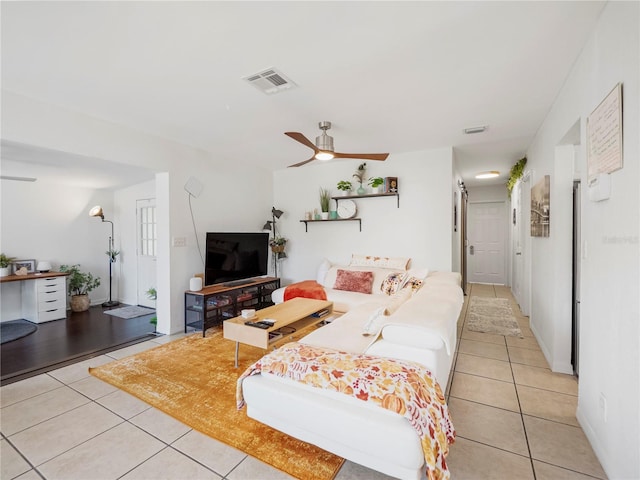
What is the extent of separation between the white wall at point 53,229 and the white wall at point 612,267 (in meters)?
6.89

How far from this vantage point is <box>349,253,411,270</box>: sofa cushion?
4.34 m

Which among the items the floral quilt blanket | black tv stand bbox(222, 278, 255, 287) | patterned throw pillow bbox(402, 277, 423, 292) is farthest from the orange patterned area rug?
patterned throw pillow bbox(402, 277, 423, 292)

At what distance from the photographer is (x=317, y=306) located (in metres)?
3.43

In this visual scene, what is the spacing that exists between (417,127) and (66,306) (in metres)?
6.02

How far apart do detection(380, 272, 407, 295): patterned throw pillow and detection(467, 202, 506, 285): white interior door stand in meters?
4.54

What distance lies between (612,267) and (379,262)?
3.03 meters

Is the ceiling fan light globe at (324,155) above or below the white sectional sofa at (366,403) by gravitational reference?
above

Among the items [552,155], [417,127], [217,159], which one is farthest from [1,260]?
[552,155]

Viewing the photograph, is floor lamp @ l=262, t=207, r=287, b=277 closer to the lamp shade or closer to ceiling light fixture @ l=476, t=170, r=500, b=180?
the lamp shade

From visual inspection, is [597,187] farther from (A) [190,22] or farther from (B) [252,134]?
(B) [252,134]

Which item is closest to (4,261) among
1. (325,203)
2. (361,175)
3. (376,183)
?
(325,203)

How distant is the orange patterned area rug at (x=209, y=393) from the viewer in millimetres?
1712

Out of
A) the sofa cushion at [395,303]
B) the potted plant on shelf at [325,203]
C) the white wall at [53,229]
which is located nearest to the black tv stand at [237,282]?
the potted plant on shelf at [325,203]

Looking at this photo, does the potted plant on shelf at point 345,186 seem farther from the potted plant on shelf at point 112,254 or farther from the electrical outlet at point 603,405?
the potted plant on shelf at point 112,254
